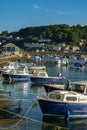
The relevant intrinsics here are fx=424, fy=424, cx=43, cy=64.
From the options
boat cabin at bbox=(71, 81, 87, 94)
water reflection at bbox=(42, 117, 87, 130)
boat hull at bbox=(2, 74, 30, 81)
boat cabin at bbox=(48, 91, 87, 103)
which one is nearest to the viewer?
water reflection at bbox=(42, 117, 87, 130)

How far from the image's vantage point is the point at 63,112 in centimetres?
3266

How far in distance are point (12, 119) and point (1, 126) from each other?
2.55m

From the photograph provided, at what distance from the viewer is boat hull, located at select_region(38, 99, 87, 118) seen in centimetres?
3225

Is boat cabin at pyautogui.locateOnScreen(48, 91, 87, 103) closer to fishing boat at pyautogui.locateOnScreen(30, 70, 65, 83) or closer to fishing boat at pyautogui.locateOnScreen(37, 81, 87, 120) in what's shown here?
fishing boat at pyautogui.locateOnScreen(37, 81, 87, 120)

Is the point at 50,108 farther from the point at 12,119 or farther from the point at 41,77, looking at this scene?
the point at 41,77

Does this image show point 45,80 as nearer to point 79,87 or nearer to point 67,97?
point 79,87

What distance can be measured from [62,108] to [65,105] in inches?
13.4

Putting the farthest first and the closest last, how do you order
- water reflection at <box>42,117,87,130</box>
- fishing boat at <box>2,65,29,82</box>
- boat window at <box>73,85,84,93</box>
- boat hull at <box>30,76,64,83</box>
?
fishing boat at <box>2,65,29,82</box> → boat hull at <box>30,76,64,83</box> → boat window at <box>73,85,84,93</box> → water reflection at <box>42,117,87,130</box>

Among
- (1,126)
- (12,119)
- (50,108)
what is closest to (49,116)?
(50,108)

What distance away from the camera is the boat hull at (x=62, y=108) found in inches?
1270

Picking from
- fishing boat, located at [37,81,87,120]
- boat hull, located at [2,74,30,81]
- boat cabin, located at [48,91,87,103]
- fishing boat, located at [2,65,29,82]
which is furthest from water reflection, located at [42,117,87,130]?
boat hull, located at [2,74,30,81]

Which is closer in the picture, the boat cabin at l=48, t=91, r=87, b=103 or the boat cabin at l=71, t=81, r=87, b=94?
the boat cabin at l=48, t=91, r=87, b=103

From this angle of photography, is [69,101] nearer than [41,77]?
Yes

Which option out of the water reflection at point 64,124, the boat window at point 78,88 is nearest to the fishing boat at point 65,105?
the water reflection at point 64,124
